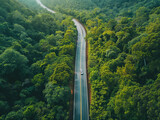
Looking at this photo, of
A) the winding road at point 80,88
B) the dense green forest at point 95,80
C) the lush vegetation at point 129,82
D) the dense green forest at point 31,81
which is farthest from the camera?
the winding road at point 80,88

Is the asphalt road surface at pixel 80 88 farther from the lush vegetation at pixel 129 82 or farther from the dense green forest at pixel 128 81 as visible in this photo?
the lush vegetation at pixel 129 82

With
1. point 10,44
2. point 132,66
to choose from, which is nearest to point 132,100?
point 132,66

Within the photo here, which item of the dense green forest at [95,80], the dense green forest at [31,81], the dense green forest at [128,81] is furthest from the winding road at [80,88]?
the dense green forest at [128,81]

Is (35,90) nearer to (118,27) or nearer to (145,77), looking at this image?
(145,77)

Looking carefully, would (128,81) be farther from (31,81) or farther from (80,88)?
(31,81)

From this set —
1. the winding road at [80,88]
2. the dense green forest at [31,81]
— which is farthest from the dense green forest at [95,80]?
the winding road at [80,88]

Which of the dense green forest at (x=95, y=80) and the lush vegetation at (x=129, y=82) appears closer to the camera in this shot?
the lush vegetation at (x=129, y=82)

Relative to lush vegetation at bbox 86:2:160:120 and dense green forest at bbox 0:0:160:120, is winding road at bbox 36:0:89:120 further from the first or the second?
lush vegetation at bbox 86:2:160:120

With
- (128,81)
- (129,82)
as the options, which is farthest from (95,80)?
(129,82)

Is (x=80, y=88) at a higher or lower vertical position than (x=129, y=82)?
lower

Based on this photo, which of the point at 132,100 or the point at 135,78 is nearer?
the point at 132,100

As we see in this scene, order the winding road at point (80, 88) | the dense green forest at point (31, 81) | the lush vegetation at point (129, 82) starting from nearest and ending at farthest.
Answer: the lush vegetation at point (129, 82), the dense green forest at point (31, 81), the winding road at point (80, 88)
